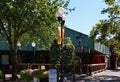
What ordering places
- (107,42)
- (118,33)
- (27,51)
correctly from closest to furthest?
(118,33), (107,42), (27,51)

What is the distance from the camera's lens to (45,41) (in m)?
31.9

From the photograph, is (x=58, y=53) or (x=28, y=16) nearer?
(x=28, y=16)

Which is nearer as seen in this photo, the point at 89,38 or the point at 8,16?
the point at 8,16

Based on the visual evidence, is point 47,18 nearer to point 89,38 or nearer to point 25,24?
point 25,24

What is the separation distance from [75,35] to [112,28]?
6.95 m

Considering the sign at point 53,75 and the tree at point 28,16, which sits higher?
the tree at point 28,16

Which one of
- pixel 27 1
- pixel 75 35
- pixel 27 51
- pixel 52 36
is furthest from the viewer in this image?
pixel 27 51

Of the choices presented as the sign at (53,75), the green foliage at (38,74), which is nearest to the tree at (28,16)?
the green foliage at (38,74)

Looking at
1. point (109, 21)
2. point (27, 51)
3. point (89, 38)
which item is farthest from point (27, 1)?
point (27, 51)

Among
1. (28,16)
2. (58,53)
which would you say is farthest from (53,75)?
(58,53)

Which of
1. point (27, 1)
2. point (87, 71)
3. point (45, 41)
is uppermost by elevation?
point (27, 1)

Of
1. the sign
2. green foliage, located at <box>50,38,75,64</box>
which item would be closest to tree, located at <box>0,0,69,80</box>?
green foliage, located at <box>50,38,75,64</box>

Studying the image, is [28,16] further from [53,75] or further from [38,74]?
[53,75]

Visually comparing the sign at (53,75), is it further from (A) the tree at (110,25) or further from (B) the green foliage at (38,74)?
(A) the tree at (110,25)
